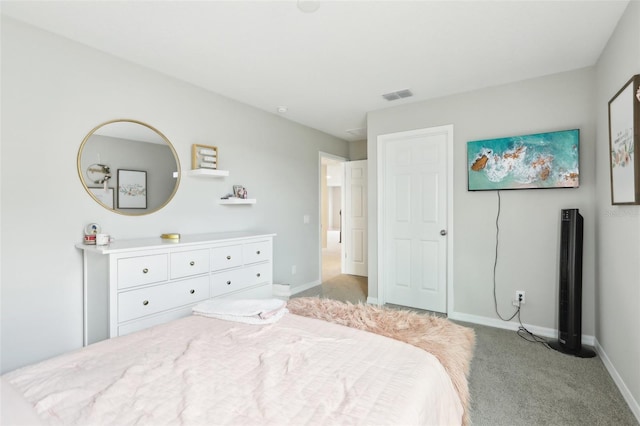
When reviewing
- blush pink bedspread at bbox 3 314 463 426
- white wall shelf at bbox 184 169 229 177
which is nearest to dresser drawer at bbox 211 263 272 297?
white wall shelf at bbox 184 169 229 177

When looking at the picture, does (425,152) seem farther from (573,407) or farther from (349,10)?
(573,407)

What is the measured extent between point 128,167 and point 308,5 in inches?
77.8

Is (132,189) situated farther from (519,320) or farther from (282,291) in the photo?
(519,320)

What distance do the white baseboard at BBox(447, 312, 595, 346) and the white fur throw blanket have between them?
2.93 feet

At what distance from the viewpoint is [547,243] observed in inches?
118

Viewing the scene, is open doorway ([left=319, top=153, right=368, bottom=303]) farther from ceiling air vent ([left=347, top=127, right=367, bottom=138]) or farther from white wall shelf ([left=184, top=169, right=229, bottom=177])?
white wall shelf ([left=184, top=169, right=229, bottom=177])

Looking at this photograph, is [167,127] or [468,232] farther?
[468,232]

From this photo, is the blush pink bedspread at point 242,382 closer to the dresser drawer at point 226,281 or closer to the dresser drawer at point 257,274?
the dresser drawer at point 226,281

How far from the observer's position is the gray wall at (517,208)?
285 cm

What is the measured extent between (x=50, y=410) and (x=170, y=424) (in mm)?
383

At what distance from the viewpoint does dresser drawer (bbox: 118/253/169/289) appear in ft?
7.09

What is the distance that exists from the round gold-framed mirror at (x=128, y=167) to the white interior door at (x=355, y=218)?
3.23 meters

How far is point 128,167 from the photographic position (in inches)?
107

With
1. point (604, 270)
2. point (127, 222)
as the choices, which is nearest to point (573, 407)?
point (604, 270)
